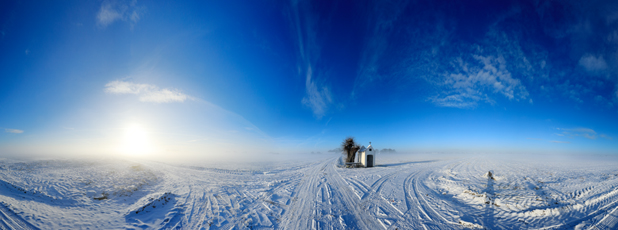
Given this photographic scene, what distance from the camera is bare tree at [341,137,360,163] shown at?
94.3 feet

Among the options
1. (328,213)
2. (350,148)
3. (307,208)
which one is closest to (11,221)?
(307,208)

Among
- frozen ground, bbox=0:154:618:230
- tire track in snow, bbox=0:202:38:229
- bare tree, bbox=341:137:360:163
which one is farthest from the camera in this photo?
bare tree, bbox=341:137:360:163

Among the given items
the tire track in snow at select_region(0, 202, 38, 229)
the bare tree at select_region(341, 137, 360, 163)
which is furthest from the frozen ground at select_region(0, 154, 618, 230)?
the bare tree at select_region(341, 137, 360, 163)

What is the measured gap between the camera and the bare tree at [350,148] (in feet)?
94.3

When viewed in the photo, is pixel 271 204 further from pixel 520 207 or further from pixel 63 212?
pixel 520 207

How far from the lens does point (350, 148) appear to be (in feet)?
95.2

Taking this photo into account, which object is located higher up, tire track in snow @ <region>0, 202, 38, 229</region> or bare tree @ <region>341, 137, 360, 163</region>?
bare tree @ <region>341, 137, 360, 163</region>

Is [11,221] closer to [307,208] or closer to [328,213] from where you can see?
[307,208]

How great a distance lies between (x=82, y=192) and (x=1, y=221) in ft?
18.2

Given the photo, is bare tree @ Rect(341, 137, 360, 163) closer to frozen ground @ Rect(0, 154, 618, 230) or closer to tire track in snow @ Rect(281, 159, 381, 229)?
frozen ground @ Rect(0, 154, 618, 230)

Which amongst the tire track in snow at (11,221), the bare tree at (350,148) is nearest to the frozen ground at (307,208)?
the tire track in snow at (11,221)

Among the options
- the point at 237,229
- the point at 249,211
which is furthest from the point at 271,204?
the point at 237,229

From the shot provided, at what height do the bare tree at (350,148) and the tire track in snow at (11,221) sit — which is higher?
the bare tree at (350,148)

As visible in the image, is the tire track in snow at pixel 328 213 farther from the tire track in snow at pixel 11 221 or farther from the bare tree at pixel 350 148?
the bare tree at pixel 350 148
